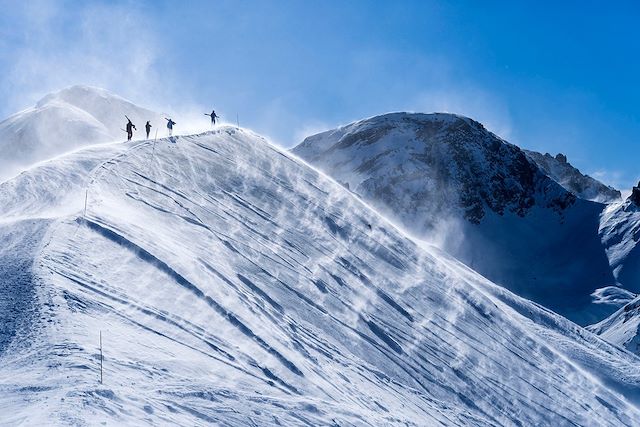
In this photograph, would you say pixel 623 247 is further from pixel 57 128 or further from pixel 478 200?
pixel 57 128

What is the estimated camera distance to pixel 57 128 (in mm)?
93125

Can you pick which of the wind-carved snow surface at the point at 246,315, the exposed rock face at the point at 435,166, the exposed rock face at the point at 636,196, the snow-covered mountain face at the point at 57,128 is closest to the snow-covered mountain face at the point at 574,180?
the exposed rock face at the point at 435,166

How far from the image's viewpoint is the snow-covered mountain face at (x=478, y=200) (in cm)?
12050

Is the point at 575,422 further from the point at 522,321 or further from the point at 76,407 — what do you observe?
the point at 76,407

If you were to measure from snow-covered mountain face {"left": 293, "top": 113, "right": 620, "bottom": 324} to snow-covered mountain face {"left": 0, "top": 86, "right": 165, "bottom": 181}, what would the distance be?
140 ft

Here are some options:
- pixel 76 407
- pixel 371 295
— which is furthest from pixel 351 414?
pixel 371 295

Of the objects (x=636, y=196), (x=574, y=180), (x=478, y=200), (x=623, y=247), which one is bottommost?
(x=623, y=247)

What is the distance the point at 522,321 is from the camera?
4528 cm

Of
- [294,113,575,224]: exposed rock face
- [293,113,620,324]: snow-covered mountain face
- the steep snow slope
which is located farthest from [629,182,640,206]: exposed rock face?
[294,113,575,224]: exposed rock face

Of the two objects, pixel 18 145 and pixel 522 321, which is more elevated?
pixel 18 145

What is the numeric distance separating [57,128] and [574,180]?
13203cm

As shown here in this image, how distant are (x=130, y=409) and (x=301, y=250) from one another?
21.8 meters

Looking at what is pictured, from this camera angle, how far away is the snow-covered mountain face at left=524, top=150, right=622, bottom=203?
573ft

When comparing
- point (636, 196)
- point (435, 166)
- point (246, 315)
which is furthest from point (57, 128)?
point (636, 196)
